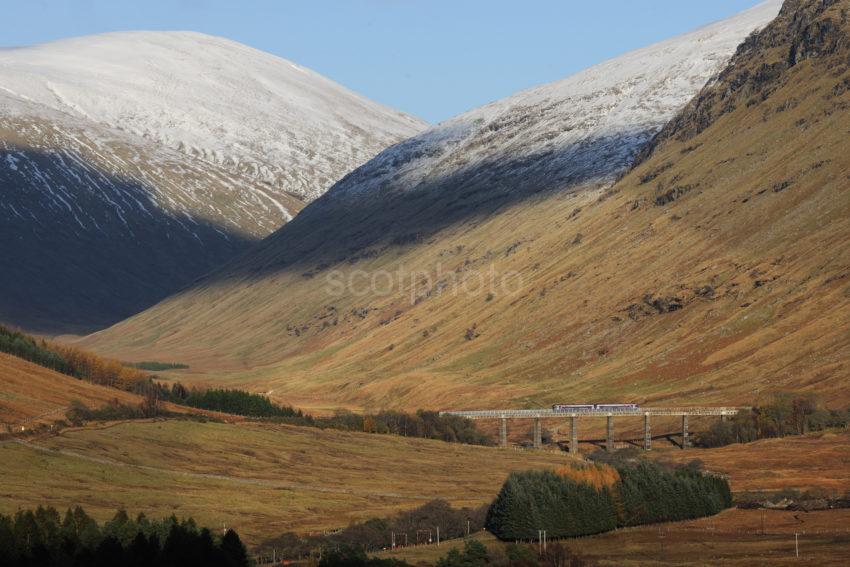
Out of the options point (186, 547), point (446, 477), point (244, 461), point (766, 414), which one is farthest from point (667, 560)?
point (766, 414)

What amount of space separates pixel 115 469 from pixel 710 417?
80803 millimetres

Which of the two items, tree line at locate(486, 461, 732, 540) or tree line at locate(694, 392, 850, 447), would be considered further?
tree line at locate(694, 392, 850, 447)

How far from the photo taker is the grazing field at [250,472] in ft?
400

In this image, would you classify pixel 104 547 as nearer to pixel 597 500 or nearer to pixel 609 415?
pixel 597 500

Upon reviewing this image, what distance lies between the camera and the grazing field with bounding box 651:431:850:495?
5453 inches

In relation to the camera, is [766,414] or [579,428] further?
[579,428]

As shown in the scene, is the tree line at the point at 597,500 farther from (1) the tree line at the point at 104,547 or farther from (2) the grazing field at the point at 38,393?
(2) the grazing field at the point at 38,393

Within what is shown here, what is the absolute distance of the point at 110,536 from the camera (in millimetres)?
91938

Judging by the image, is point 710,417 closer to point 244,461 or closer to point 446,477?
point 446,477

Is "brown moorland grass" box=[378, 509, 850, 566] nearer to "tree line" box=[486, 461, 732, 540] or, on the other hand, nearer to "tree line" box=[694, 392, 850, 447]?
"tree line" box=[486, 461, 732, 540]

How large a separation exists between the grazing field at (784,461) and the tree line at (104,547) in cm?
6358

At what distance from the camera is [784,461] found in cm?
15412

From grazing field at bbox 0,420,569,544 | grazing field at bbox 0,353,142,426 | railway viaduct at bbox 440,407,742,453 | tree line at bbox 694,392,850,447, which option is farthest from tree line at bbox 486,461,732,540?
grazing field at bbox 0,353,142,426

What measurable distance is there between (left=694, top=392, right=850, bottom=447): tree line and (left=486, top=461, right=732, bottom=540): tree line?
45.7 meters
